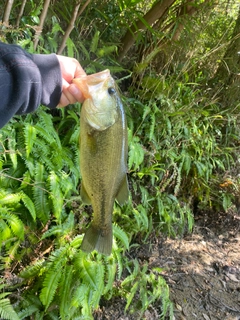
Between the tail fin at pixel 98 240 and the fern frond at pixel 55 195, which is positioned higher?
the tail fin at pixel 98 240

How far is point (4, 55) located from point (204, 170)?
4167 millimetres

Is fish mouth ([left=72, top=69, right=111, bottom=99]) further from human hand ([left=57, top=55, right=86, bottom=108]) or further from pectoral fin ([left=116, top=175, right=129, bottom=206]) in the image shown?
pectoral fin ([left=116, top=175, right=129, bottom=206])

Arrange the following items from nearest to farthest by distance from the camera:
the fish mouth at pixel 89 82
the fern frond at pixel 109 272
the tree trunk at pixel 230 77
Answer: the fish mouth at pixel 89 82 < the fern frond at pixel 109 272 < the tree trunk at pixel 230 77

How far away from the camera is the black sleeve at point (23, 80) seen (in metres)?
1.46

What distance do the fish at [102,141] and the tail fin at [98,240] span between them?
10.8 inches

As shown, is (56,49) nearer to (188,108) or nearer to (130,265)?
(188,108)

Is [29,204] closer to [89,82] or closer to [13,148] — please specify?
[13,148]

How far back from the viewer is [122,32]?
489 cm

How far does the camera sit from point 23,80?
147 centimetres

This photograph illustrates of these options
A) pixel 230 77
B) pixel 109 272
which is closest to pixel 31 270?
pixel 109 272

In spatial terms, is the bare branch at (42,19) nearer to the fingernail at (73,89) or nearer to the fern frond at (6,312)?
the fingernail at (73,89)

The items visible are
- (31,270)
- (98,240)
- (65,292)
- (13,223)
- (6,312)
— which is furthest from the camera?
(31,270)

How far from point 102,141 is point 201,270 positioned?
143 inches

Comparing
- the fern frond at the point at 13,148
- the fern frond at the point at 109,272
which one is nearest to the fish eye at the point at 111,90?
the fern frond at the point at 13,148
